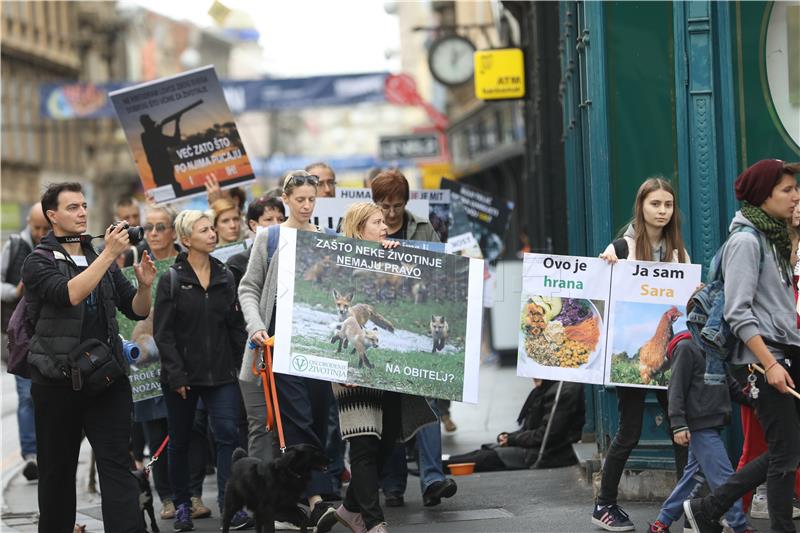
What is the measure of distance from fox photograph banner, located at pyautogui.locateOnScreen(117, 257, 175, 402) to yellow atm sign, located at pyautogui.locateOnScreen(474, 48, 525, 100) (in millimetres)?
7962

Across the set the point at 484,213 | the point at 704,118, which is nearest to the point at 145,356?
the point at 704,118

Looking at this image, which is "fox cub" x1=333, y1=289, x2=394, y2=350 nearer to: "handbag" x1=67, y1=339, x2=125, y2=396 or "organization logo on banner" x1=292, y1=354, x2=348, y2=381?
"organization logo on banner" x1=292, y1=354, x2=348, y2=381

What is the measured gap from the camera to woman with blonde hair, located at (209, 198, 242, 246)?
10578 mm

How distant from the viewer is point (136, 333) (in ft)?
32.8

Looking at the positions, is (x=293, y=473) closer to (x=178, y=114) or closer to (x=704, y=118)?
(x=704, y=118)

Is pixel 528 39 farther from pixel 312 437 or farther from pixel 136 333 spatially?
pixel 312 437

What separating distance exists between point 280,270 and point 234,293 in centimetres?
149

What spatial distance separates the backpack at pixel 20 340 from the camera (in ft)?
25.0

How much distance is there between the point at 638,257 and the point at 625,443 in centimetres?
97

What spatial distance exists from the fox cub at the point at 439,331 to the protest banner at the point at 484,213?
6338mm

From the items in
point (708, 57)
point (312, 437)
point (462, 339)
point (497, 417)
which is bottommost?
point (497, 417)

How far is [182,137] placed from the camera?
11.8m

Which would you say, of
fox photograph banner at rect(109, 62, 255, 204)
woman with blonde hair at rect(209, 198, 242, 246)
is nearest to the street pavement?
woman with blonde hair at rect(209, 198, 242, 246)

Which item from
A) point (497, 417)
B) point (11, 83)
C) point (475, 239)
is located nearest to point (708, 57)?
point (475, 239)
